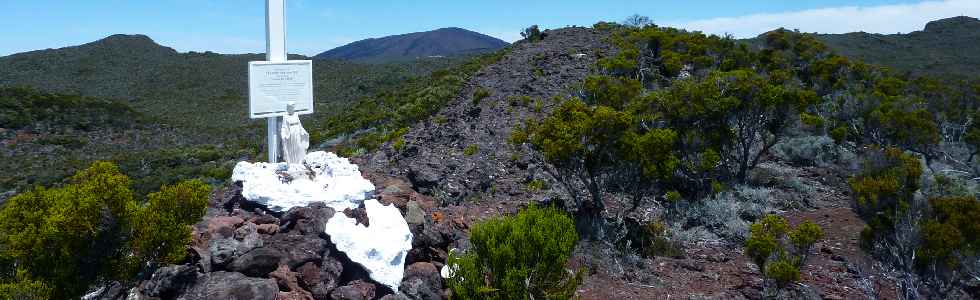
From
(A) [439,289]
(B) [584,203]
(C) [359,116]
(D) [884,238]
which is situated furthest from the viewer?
(C) [359,116]

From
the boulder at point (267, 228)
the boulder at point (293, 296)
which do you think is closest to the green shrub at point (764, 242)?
the boulder at point (293, 296)

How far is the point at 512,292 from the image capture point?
15.2 ft

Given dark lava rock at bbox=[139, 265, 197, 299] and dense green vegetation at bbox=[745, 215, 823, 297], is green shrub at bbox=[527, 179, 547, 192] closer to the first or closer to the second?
dense green vegetation at bbox=[745, 215, 823, 297]

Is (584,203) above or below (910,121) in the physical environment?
below

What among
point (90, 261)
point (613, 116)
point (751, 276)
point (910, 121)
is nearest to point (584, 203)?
point (613, 116)

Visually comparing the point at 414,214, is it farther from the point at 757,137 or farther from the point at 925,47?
the point at 925,47

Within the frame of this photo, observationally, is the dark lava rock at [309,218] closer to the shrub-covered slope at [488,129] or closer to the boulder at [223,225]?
the boulder at [223,225]

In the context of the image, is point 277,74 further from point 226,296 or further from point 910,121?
point 910,121

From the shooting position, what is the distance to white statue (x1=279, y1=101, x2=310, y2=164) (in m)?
6.90

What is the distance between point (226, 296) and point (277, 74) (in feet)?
10.1

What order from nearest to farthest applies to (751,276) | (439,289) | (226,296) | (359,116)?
(226,296) < (439,289) < (751,276) < (359,116)

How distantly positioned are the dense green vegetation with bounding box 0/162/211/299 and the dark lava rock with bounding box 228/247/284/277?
449 millimetres

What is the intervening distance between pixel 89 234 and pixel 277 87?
276cm

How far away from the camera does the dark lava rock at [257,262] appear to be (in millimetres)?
4988
